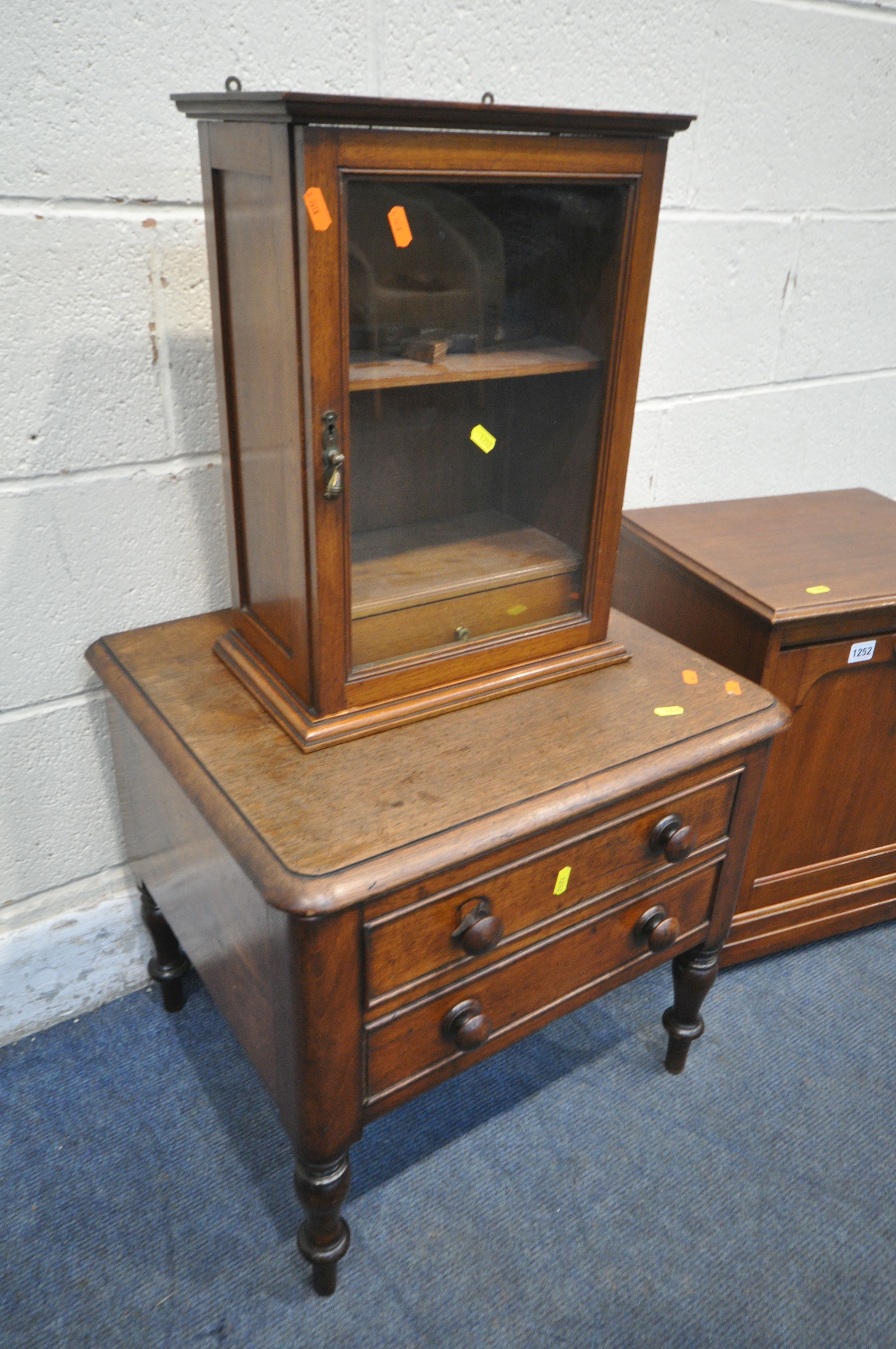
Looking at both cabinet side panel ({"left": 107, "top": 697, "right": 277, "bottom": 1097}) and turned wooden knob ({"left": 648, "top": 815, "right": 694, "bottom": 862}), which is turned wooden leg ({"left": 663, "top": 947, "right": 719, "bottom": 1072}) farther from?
cabinet side panel ({"left": 107, "top": 697, "right": 277, "bottom": 1097})

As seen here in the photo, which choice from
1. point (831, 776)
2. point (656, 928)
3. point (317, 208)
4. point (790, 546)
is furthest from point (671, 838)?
point (317, 208)

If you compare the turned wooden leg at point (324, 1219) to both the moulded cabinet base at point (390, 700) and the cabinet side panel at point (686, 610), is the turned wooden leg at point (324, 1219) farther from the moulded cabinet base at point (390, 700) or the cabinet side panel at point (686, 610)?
the cabinet side panel at point (686, 610)

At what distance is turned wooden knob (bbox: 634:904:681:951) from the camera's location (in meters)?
1.15

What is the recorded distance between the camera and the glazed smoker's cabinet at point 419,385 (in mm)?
826

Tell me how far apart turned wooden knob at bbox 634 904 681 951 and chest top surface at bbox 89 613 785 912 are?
217mm

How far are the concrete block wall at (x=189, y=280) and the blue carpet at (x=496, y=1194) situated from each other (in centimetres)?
22

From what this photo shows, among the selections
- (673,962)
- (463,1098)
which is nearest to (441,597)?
(673,962)

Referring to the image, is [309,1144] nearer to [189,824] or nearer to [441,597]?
[189,824]

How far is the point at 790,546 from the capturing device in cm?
152

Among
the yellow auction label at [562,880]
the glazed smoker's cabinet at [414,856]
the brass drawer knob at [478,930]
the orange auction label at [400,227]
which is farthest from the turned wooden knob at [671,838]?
the orange auction label at [400,227]

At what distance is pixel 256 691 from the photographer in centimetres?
108

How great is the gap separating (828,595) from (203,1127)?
43.9 inches

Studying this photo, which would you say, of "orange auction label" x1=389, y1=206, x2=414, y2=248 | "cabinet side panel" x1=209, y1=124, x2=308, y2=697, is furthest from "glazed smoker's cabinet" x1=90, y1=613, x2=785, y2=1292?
"orange auction label" x1=389, y1=206, x2=414, y2=248

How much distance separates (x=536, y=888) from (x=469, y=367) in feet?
1.77
